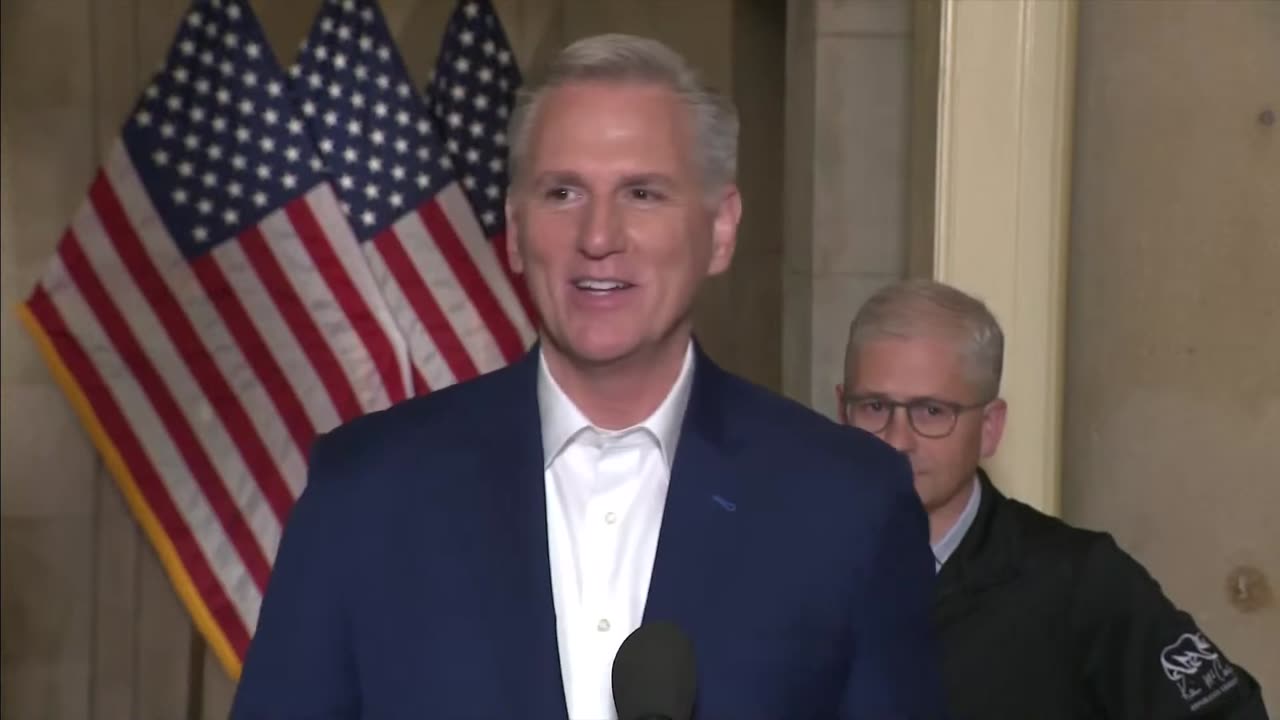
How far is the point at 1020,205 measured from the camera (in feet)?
10.3

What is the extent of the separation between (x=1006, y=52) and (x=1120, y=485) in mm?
752

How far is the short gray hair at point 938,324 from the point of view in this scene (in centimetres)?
222

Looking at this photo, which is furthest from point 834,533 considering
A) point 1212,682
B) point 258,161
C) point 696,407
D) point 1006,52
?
point 258,161

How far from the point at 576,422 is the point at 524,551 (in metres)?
0.11

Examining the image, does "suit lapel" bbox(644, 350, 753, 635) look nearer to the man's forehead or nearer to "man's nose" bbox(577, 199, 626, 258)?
"man's nose" bbox(577, 199, 626, 258)

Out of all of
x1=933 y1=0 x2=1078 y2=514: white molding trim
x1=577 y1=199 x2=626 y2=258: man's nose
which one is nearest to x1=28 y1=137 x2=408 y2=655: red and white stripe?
x1=933 y1=0 x2=1078 y2=514: white molding trim

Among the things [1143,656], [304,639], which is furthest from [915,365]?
[304,639]

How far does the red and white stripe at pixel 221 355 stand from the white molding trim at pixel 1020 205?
171 centimetres

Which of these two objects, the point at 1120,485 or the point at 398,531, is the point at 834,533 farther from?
the point at 1120,485

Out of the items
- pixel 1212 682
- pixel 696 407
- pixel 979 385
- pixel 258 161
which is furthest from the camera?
pixel 258 161

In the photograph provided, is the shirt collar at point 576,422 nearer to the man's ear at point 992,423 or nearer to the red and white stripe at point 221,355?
the man's ear at point 992,423

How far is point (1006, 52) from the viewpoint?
3125 mm

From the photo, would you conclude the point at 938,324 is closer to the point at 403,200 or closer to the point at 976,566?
the point at 976,566

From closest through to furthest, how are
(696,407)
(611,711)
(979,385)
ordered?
(611,711), (696,407), (979,385)
